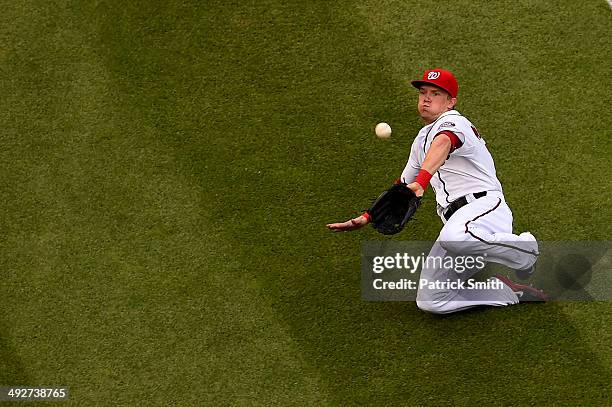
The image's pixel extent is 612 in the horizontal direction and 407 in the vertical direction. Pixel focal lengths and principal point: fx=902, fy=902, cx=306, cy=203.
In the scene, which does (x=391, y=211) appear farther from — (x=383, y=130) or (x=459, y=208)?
(x=383, y=130)

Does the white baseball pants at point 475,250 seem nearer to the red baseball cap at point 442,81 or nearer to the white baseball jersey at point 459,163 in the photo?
the white baseball jersey at point 459,163

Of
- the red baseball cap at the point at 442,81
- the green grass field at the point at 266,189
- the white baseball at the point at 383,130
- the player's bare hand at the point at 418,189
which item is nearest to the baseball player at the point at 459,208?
the red baseball cap at the point at 442,81

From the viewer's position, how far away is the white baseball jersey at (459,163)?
654 cm

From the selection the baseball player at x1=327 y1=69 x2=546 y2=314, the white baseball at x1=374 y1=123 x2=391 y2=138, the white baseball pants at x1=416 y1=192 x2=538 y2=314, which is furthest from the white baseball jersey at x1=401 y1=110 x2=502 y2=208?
the white baseball at x1=374 y1=123 x2=391 y2=138

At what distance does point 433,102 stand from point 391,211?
97 centimetres

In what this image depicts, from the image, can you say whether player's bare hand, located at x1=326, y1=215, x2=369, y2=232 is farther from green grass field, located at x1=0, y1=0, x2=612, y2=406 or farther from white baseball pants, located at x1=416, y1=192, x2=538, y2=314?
green grass field, located at x1=0, y1=0, x2=612, y2=406

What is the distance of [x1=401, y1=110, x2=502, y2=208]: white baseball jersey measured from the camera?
6.54 meters

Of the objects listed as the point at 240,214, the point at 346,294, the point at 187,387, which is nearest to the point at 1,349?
the point at 187,387

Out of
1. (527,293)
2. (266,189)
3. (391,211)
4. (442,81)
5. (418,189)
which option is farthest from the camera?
(266,189)

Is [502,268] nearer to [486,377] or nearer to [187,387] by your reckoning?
[486,377]

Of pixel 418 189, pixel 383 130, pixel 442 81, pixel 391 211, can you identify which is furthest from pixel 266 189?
pixel 418 189

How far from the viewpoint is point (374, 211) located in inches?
249

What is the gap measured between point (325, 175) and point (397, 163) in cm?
64

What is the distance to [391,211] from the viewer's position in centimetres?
636
